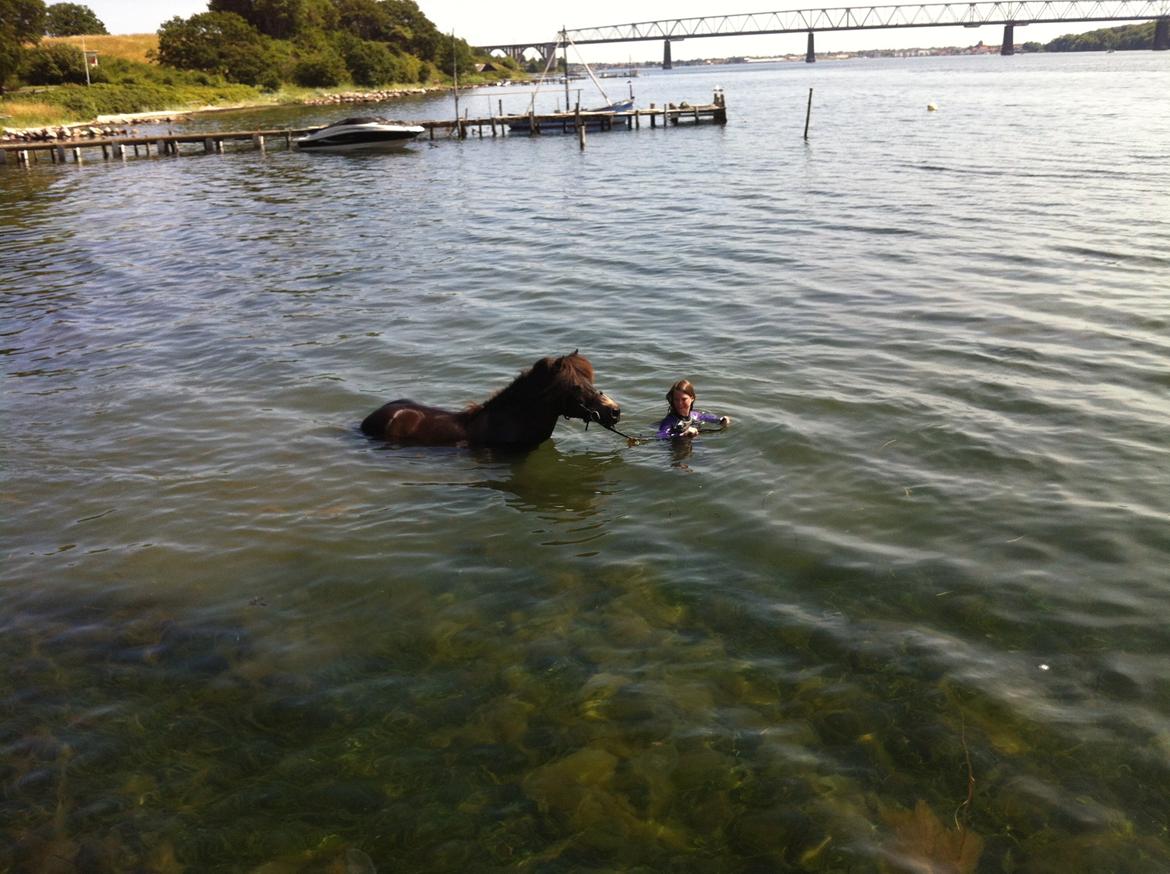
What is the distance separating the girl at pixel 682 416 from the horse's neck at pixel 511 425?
1467 mm

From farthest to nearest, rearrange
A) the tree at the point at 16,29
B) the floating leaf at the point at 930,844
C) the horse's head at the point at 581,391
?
the tree at the point at 16,29 < the horse's head at the point at 581,391 < the floating leaf at the point at 930,844

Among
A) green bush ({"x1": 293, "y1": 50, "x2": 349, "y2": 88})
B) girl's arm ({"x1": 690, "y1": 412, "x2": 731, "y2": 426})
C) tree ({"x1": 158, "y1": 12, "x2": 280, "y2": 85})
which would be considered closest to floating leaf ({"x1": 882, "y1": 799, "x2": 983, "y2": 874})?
girl's arm ({"x1": 690, "y1": 412, "x2": 731, "y2": 426})

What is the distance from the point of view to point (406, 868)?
5113mm

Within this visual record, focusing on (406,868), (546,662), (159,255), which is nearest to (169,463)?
(546,662)

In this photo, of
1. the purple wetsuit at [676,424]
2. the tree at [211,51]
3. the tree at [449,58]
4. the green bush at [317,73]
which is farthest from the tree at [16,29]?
the purple wetsuit at [676,424]

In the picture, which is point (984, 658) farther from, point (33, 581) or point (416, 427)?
point (33, 581)

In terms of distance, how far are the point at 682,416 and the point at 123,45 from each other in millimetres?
156116

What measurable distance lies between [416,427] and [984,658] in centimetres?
728

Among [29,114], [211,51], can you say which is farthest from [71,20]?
[29,114]

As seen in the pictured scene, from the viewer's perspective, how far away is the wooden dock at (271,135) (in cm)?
5542

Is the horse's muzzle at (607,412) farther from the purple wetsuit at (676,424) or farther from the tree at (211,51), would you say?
the tree at (211,51)

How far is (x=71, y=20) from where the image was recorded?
5600 inches

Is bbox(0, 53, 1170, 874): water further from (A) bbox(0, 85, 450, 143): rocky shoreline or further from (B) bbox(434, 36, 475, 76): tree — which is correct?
(B) bbox(434, 36, 475, 76): tree

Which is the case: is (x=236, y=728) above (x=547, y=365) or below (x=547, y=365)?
below
